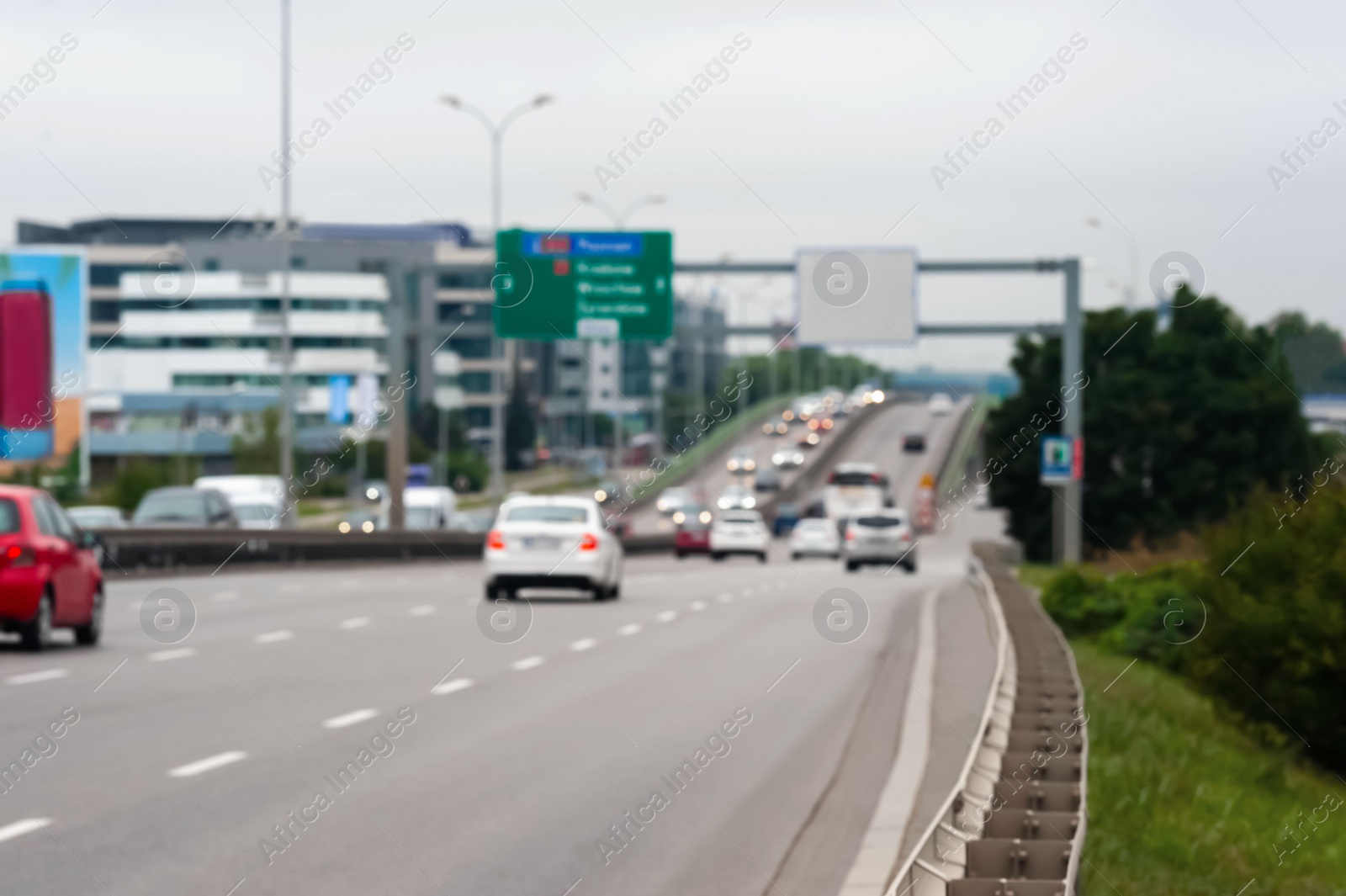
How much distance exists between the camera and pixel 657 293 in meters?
44.7

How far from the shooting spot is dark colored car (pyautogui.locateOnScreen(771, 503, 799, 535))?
326ft

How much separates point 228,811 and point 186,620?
50.9 feet

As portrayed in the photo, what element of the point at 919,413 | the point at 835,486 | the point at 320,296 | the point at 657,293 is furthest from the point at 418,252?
the point at 657,293

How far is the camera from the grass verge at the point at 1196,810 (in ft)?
30.1

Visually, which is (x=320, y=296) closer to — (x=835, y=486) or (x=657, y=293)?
(x=835, y=486)

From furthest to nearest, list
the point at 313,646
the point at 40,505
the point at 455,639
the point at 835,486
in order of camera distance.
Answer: the point at 835,486
the point at 455,639
the point at 313,646
the point at 40,505

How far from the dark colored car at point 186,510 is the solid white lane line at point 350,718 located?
2754 cm

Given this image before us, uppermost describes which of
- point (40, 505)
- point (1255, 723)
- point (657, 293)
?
point (657, 293)

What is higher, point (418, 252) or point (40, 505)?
point (418, 252)

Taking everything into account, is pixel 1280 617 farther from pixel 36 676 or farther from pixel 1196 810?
pixel 36 676

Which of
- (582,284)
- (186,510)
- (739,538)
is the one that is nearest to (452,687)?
(186,510)

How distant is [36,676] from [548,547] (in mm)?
13126

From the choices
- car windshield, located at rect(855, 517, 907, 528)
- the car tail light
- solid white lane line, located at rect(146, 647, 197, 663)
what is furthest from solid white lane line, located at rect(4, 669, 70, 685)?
car windshield, located at rect(855, 517, 907, 528)

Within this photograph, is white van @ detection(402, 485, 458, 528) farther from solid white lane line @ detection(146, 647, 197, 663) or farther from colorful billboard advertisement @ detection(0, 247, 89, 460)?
solid white lane line @ detection(146, 647, 197, 663)
